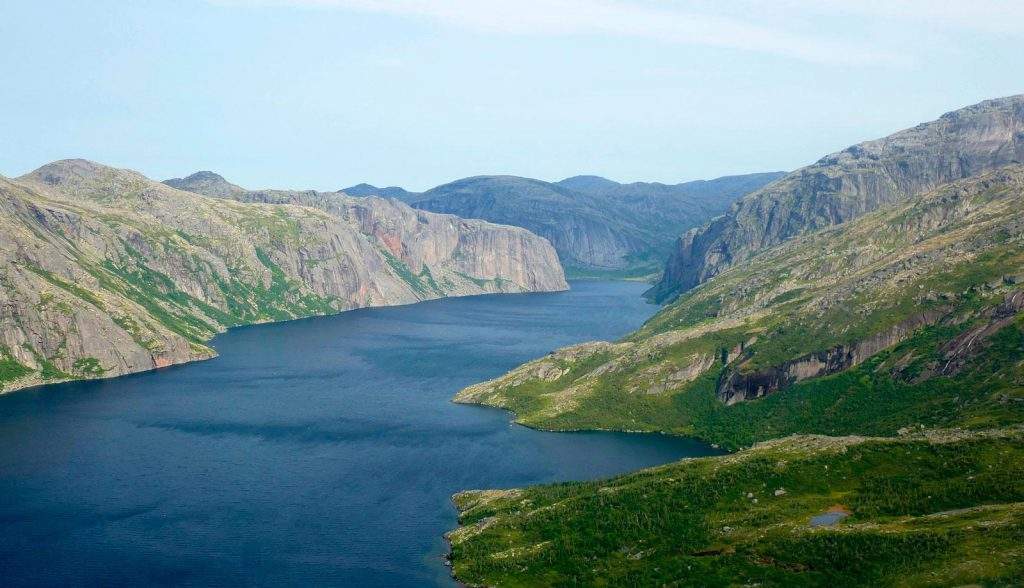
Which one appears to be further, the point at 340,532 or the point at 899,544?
the point at 340,532

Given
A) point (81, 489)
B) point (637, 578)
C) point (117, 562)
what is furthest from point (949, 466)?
point (81, 489)

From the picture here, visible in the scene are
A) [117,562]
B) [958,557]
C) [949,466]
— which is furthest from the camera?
[117,562]

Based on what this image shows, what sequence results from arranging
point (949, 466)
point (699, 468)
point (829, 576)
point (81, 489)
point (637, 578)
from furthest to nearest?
point (81, 489)
point (699, 468)
point (949, 466)
point (637, 578)
point (829, 576)

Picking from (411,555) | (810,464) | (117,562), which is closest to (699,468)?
(810,464)

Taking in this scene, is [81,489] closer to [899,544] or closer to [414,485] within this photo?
[414,485]

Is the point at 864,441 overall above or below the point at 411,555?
above

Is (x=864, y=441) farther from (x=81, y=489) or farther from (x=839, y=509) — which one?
(x=81, y=489)
